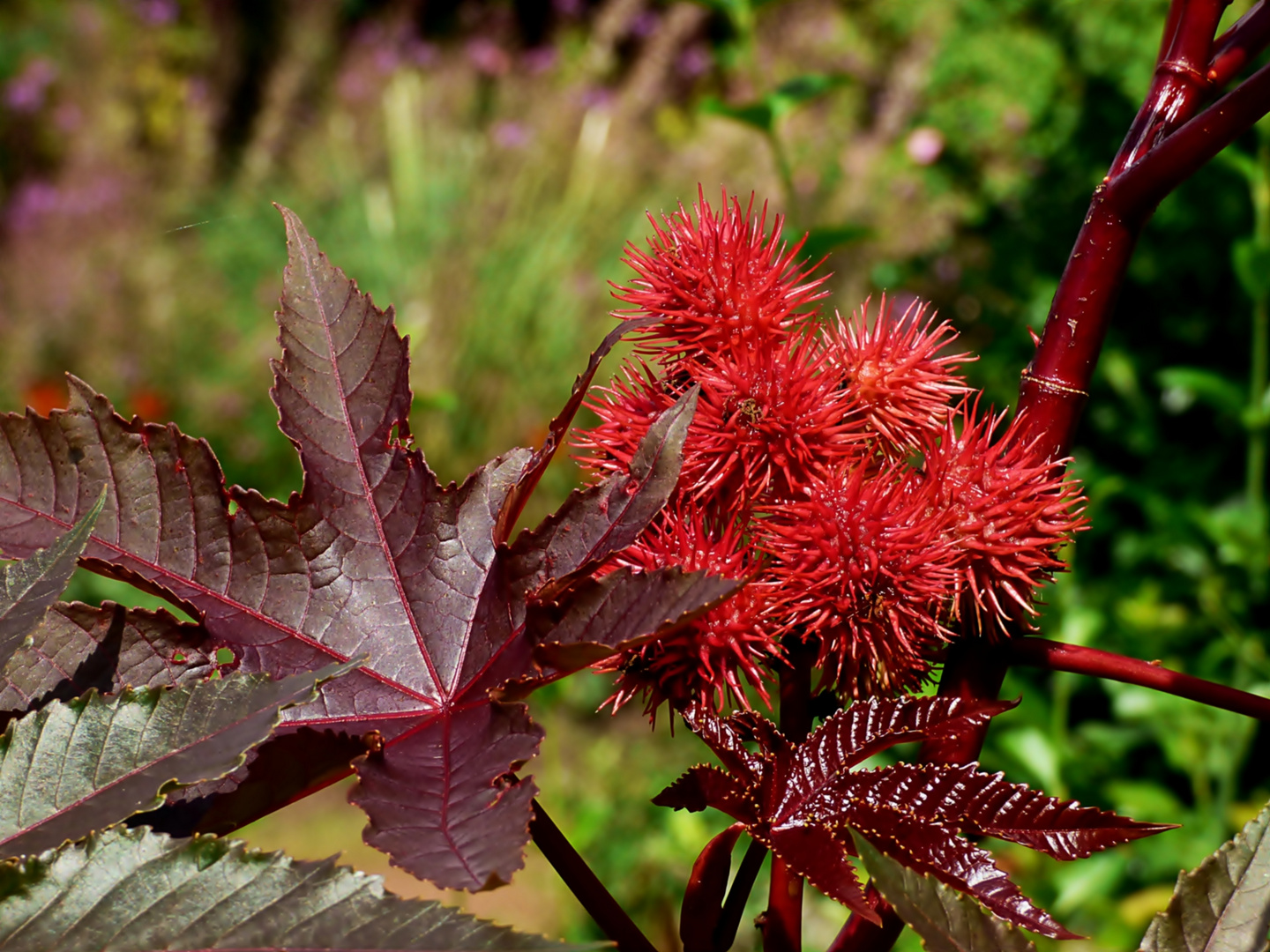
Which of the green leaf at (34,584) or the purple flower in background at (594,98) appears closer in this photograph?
the green leaf at (34,584)

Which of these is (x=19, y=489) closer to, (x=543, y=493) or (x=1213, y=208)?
(x=1213, y=208)

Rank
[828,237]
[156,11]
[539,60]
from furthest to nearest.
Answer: [156,11]
[539,60]
[828,237]

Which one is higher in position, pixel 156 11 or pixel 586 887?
pixel 156 11

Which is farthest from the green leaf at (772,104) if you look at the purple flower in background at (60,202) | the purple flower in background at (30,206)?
the purple flower in background at (30,206)

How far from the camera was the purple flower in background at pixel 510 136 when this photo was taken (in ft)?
18.5

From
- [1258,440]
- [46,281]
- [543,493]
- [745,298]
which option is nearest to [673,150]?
[543,493]

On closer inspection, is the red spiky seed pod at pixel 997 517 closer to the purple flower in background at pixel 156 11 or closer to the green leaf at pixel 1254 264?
the green leaf at pixel 1254 264

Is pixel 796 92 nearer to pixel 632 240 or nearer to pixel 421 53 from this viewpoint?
pixel 632 240

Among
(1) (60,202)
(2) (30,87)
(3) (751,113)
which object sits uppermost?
(2) (30,87)

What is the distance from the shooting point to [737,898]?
2.02 ft

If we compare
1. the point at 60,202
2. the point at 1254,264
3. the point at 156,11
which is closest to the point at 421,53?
the point at 156,11

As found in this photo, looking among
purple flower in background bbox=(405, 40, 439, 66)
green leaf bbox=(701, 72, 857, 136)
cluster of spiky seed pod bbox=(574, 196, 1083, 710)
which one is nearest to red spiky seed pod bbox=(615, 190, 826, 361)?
cluster of spiky seed pod bbox=(574, 196, 1083, 710)

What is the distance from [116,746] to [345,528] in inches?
7.3

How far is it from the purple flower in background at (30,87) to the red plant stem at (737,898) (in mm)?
7929
